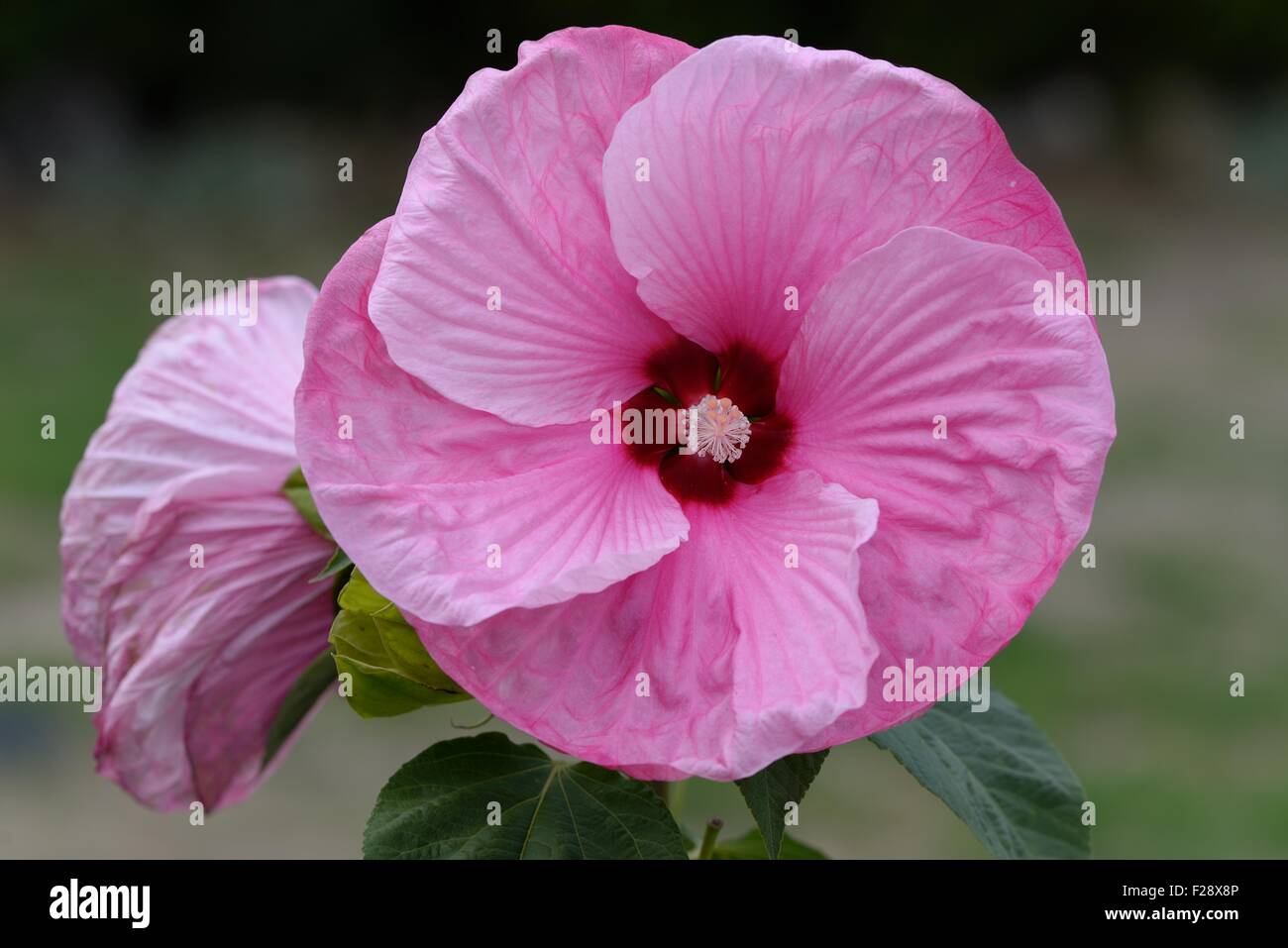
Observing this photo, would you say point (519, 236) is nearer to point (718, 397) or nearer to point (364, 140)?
point (718, 397)

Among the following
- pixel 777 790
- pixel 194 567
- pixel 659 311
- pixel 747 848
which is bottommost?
pixel 747 848

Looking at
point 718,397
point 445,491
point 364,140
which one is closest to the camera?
point 445,491

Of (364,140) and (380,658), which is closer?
(380,658)

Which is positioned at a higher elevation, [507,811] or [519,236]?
[519,236]

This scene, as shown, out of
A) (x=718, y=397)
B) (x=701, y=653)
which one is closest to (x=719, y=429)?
(x=718, y=397)

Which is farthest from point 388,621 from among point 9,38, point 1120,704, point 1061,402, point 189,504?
point 9,38

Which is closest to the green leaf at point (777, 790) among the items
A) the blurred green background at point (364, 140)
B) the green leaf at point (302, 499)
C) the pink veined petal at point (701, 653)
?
the pink veined petal at point (701, 653)

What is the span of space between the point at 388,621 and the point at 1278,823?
292cm

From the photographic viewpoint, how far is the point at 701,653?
67 cm

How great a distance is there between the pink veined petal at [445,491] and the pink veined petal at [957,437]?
0.11 metres

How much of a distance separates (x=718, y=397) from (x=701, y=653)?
16 cm

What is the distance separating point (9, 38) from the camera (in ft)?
19.8

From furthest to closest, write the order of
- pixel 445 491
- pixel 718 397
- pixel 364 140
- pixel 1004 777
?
pixel 364 140 → pixel 1004 777 → pixel 718 397 → pixel 445 491

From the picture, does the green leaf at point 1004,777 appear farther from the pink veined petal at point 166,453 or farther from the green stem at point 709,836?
the pink veined petal at point 166,453
